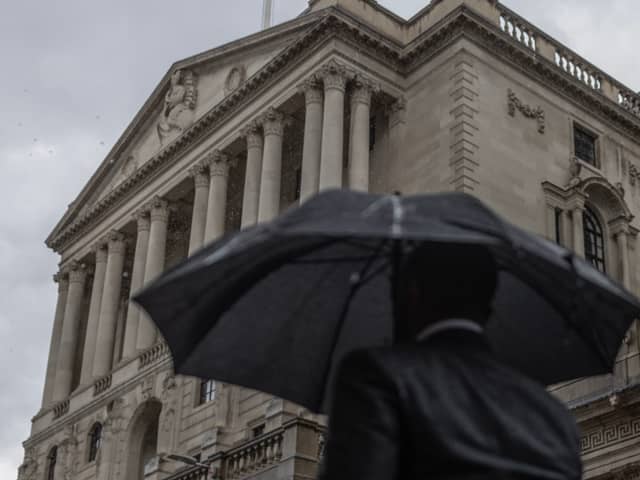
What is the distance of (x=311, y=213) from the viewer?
432cm

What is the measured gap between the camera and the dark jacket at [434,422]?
3.51 metres

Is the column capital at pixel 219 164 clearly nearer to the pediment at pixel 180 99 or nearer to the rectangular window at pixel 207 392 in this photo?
the pediment at pixel 180 99

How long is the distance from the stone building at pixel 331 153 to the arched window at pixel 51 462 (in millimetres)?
190

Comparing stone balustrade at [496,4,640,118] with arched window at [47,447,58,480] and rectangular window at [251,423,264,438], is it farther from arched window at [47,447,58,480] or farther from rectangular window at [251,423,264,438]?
arched window at [47,447,58,480]

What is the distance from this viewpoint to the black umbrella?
4.75 meters

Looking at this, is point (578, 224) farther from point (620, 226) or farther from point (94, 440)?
point (94, 440)

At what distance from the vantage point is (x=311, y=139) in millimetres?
35906

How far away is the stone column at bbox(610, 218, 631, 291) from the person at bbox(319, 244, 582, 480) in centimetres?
3434

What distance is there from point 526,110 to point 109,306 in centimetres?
1761

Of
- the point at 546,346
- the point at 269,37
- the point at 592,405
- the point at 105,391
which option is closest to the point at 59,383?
the point at 105,391

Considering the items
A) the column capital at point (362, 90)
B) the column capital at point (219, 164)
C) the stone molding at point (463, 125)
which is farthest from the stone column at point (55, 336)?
the stone molding at point (463, 125)

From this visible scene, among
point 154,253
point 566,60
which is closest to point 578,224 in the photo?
point 566,60

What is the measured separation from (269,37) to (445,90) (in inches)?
273

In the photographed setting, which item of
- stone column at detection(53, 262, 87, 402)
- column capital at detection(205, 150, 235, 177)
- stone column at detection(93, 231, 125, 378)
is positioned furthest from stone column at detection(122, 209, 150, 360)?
column capital at detection(205, 150, 235, 177)
